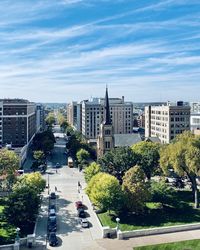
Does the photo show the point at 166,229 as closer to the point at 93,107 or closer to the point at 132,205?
the point at 132,205

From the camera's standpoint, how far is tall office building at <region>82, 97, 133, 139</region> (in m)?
161

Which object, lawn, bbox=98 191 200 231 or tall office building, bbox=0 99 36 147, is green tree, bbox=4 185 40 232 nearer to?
lawn, bbox=98 191 200 231

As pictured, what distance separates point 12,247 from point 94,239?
11.4m

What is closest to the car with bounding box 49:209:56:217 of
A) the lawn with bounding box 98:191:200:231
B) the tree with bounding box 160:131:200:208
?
the lawn with bounding box 98:191:200:231

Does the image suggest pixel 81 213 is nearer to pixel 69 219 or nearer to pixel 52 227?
pixel 69 219

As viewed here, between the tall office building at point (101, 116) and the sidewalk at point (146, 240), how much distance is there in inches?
4226

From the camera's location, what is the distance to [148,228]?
2082 inches

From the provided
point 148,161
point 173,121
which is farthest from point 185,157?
point 173,121

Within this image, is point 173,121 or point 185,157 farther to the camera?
point 173,121

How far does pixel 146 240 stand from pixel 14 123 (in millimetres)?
85960

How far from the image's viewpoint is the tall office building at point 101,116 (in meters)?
161

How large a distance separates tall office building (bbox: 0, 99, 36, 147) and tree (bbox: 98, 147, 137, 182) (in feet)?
186

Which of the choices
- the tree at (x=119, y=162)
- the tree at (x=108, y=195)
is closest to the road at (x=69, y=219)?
the tree at (x=108, y=195)

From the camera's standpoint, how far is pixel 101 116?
520 feet
